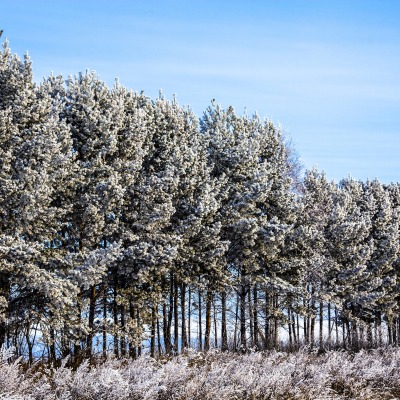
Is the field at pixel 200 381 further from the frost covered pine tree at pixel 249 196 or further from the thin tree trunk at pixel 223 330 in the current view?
the frost covered pine tree at pixel 249 196

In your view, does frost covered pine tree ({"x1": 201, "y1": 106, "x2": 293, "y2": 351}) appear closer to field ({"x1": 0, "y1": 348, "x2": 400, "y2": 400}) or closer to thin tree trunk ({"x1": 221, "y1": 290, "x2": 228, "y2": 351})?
thin tree trunk ({"x1": 221, "y1": 290, "x2": 228, "y2": 351})

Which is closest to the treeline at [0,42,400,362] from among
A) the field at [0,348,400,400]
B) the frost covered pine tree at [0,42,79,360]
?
the frost covered pine tree at [0,42,79,360]

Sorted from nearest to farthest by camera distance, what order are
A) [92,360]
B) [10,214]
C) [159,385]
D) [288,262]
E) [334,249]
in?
1. [159,385]
2. [92,360]
3. [10,214]
4. [288,262]
5. [334,249]

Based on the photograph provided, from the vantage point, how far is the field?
9.31 meters

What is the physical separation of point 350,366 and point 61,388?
28.9 ft

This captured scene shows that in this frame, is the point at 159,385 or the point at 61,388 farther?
the point at 159,385

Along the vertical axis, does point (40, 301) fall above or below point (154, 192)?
below

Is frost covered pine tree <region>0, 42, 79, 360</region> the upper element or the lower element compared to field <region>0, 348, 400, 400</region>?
upper

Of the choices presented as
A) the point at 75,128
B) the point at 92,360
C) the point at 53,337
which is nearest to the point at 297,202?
the point at 75,128

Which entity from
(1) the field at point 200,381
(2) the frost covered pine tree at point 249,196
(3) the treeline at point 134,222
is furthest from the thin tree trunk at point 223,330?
(1) the field at point 200,381

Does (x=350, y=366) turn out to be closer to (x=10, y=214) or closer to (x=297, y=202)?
(x=10, y=214)

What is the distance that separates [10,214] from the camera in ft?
61.0

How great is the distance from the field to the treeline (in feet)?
15.8

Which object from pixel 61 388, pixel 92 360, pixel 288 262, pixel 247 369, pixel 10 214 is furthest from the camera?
pixel 288 262
